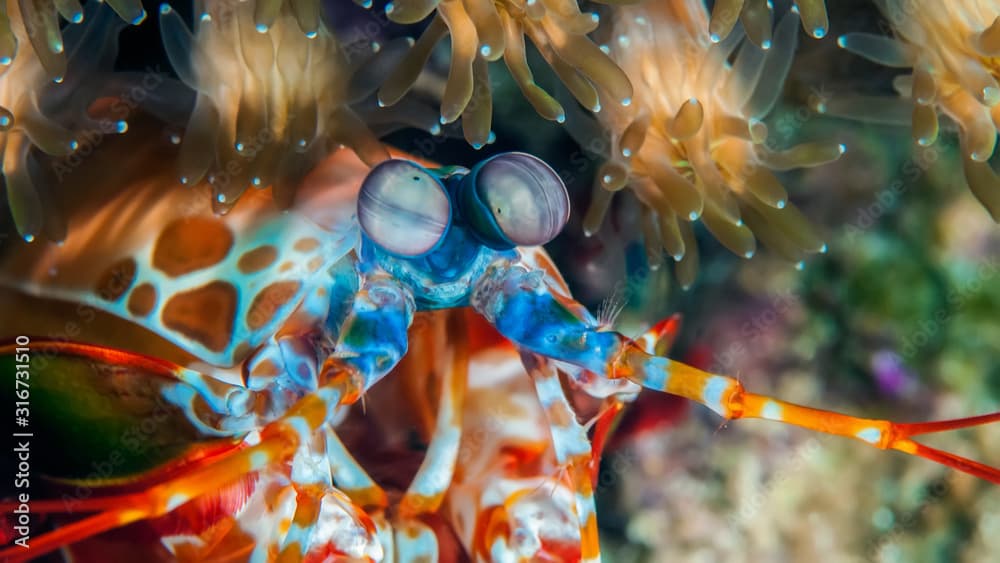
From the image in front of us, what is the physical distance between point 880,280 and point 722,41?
84 centimetres

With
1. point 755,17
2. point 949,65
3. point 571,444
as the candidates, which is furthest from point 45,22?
point 949,65

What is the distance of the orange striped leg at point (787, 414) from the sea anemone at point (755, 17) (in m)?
0.97

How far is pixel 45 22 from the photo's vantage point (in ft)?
6.47

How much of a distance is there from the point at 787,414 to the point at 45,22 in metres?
1.94

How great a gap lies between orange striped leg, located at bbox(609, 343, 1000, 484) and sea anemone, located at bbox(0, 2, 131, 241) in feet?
5.06

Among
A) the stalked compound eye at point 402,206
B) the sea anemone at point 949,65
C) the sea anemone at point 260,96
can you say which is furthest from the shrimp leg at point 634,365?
the sea anemone at point 949,65

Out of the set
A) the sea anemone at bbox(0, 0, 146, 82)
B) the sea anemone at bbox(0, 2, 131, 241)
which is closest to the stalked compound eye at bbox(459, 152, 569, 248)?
the sea anemone at bbox(0, 0, 146, 82)

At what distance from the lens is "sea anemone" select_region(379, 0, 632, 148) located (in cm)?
198

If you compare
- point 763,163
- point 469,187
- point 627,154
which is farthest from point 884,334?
point 469,187

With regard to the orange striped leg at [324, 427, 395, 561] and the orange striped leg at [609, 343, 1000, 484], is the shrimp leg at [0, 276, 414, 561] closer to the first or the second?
the orange striped leg at [324, 427, 395, 561]

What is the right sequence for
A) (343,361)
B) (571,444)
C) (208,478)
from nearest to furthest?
1. (208,478)
2. (343,361)
3. (571,444)

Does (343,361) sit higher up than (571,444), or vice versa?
(343,361)

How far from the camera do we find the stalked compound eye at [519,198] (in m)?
1.62

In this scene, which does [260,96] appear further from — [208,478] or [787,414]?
[787,414]
